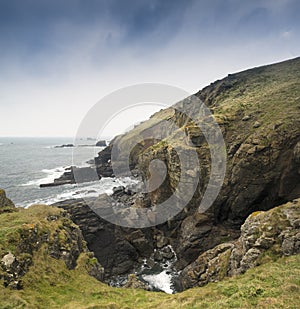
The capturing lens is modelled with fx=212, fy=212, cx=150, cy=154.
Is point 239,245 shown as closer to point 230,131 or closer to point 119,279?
point 119,279

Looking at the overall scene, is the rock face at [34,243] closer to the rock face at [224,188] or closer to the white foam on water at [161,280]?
the white foam on water at [161,280]

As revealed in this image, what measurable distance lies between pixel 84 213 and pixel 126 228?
8032 mm

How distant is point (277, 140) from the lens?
27.4m

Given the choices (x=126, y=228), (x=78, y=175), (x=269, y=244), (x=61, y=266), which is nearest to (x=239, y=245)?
(x=269, y=244)

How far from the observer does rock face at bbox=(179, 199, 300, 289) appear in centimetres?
1451

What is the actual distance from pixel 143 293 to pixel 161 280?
1130 centimetres

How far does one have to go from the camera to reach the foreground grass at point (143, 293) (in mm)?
10328

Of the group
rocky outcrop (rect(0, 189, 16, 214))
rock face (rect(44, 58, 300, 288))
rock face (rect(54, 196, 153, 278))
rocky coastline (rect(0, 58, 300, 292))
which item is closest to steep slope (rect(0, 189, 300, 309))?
rocky coastline (rect(0, 58, 300, 292))

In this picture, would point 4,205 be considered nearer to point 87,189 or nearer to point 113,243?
point 113,243

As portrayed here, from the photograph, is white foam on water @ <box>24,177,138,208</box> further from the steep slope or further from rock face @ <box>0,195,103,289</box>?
the steep slope

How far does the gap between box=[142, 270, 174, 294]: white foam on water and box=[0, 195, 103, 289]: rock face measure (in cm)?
839

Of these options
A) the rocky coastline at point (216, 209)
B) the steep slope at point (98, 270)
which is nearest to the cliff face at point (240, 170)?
the rocky coastline at point (216, 209)

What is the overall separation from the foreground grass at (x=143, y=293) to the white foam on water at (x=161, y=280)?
10.2m

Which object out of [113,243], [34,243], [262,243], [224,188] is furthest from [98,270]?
[224,188]
